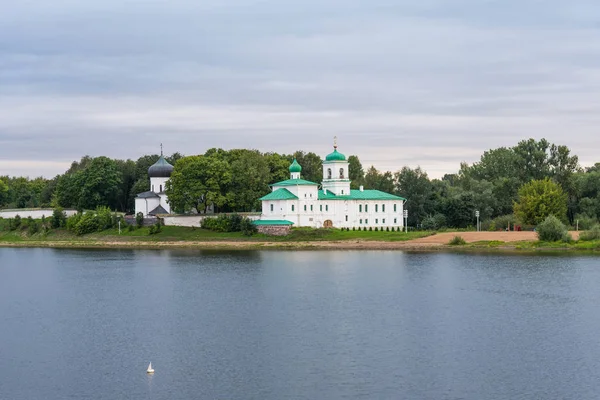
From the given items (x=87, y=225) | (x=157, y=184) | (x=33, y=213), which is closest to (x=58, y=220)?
(x=33, y=213)

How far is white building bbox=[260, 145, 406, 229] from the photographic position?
269 ft

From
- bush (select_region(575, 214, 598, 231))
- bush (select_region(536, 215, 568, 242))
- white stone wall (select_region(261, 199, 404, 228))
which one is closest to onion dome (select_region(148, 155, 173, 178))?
white stone wall (select_region(261, 199, 404, 228))

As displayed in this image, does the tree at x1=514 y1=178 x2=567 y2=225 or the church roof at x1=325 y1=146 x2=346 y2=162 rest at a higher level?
the church roof at x1=325 y1=146 x2=346 y2=162

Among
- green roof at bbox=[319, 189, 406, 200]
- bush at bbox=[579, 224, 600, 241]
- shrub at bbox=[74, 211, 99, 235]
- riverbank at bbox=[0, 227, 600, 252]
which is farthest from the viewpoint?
shrub at bbox=[74, 211, 99, 235]

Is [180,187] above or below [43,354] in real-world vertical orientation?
above

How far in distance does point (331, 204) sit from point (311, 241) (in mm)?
7413

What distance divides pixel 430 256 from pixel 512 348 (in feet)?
110

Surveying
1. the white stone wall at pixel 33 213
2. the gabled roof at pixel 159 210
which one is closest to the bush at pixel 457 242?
the gabled roof at pixel 159 210

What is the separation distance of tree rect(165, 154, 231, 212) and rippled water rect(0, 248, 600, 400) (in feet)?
76.6

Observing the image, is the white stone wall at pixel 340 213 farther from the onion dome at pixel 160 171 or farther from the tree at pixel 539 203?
the onion dome at pixel 160 171

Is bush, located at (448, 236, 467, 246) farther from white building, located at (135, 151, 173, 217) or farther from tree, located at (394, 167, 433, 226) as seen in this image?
white building, located at (135, 151, 173, 217)

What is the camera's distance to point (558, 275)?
53.4 m

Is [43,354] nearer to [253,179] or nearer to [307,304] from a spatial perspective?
[307,304]

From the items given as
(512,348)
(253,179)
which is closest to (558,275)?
(512,348)
